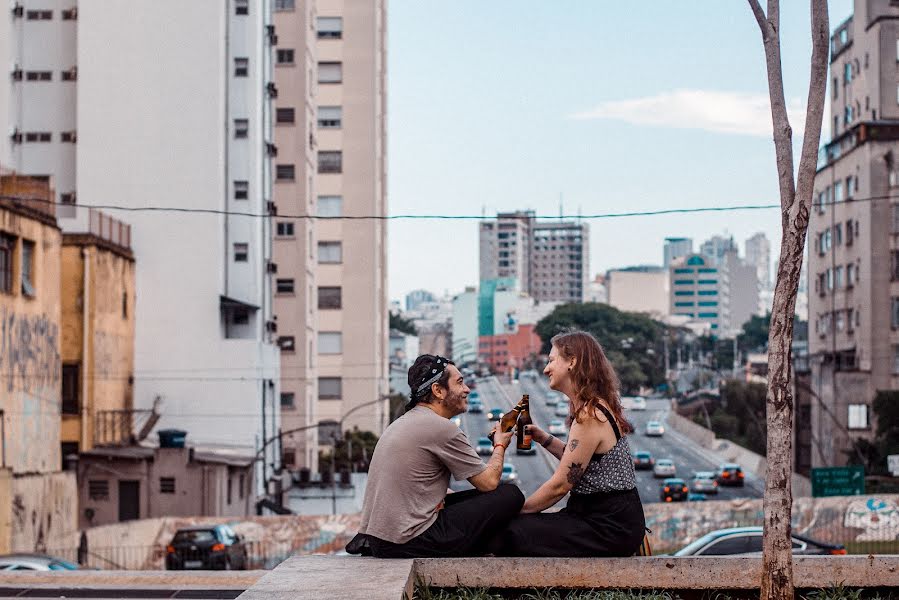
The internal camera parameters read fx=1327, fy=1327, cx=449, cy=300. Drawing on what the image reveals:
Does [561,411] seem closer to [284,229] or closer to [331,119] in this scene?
[331,119]

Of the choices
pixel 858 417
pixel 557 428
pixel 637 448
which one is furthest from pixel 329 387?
pixel 858 417

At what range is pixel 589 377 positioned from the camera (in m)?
7.54

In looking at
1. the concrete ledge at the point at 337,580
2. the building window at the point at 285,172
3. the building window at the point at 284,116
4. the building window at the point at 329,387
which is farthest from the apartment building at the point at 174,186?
the concrete ledge at the point at 337,580

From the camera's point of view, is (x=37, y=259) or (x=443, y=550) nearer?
(x=443, y=550)

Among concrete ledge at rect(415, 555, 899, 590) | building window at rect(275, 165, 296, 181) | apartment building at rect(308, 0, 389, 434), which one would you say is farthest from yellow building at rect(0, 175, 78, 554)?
apartment building at rect(308, 0, 389, 434)

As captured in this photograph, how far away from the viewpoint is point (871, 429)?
71688mm

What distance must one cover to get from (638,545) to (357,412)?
271ft

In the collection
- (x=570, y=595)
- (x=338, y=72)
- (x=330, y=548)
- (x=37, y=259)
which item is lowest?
(x=330, y=548)

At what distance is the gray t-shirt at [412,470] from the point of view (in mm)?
7445

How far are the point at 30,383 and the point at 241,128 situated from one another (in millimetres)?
23930

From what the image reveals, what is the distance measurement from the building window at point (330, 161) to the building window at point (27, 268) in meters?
54.9

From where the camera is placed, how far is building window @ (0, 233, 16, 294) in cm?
3497

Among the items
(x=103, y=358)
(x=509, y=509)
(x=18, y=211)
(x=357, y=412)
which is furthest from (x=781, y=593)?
(x=357, y=412)

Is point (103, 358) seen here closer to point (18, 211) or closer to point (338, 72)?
point (18, 211)
